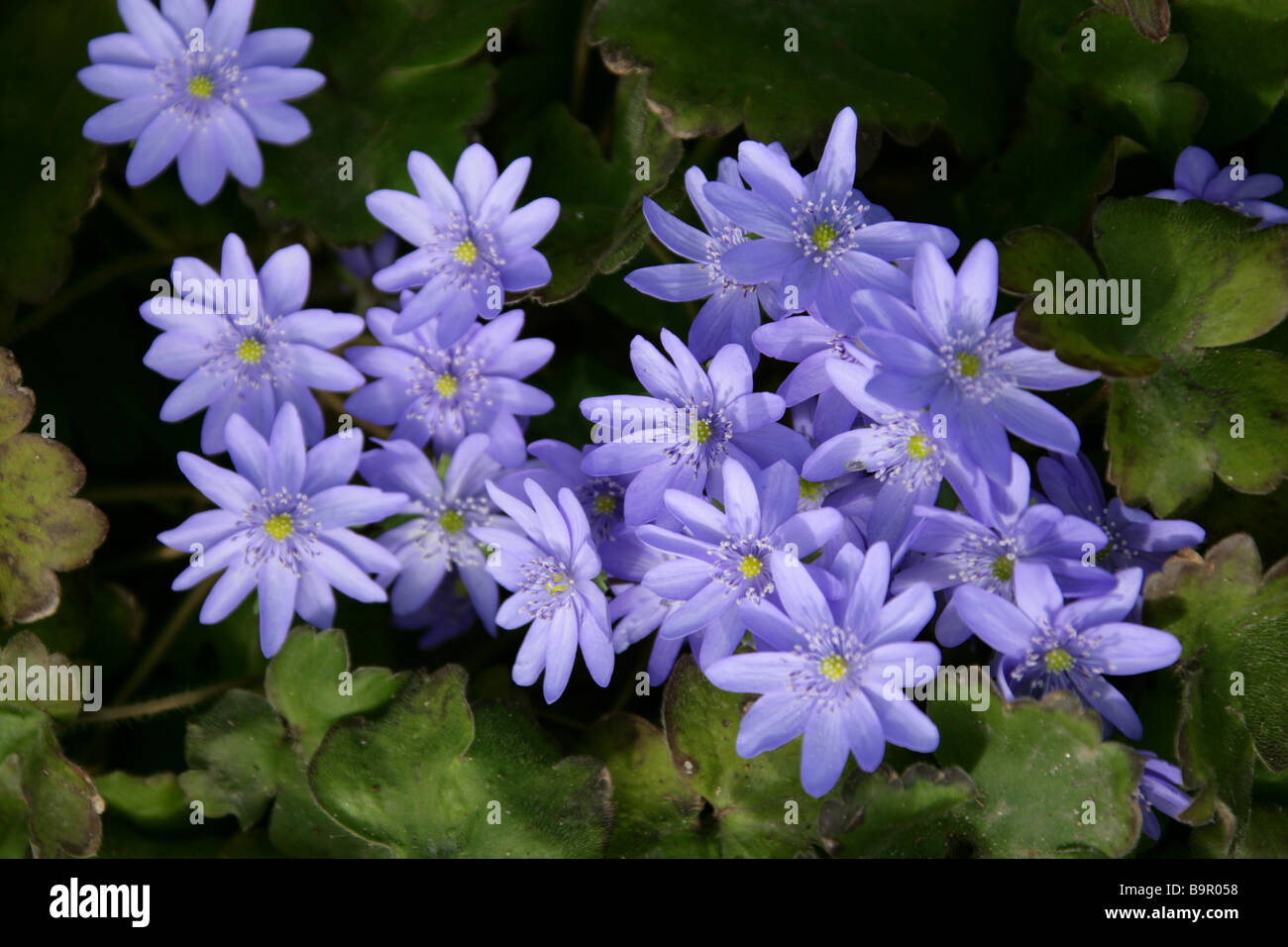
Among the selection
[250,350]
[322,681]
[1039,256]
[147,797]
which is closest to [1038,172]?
[1039,256]

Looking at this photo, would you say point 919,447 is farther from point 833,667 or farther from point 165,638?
point 165,638

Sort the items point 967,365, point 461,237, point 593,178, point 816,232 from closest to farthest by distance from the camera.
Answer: point 967,365, point 816,232, point 461,237, point 593,178

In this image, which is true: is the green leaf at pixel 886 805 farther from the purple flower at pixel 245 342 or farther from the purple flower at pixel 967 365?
the purple flower at pixel 245 342

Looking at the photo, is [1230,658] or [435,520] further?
[435,520]

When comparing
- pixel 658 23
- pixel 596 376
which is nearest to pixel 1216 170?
pixel 658 23

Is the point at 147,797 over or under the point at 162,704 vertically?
under

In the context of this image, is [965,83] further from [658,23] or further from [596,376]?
[596,376]

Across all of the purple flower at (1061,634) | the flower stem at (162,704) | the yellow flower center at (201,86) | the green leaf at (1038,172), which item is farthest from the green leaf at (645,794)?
the yellow flower center at (201,86)
